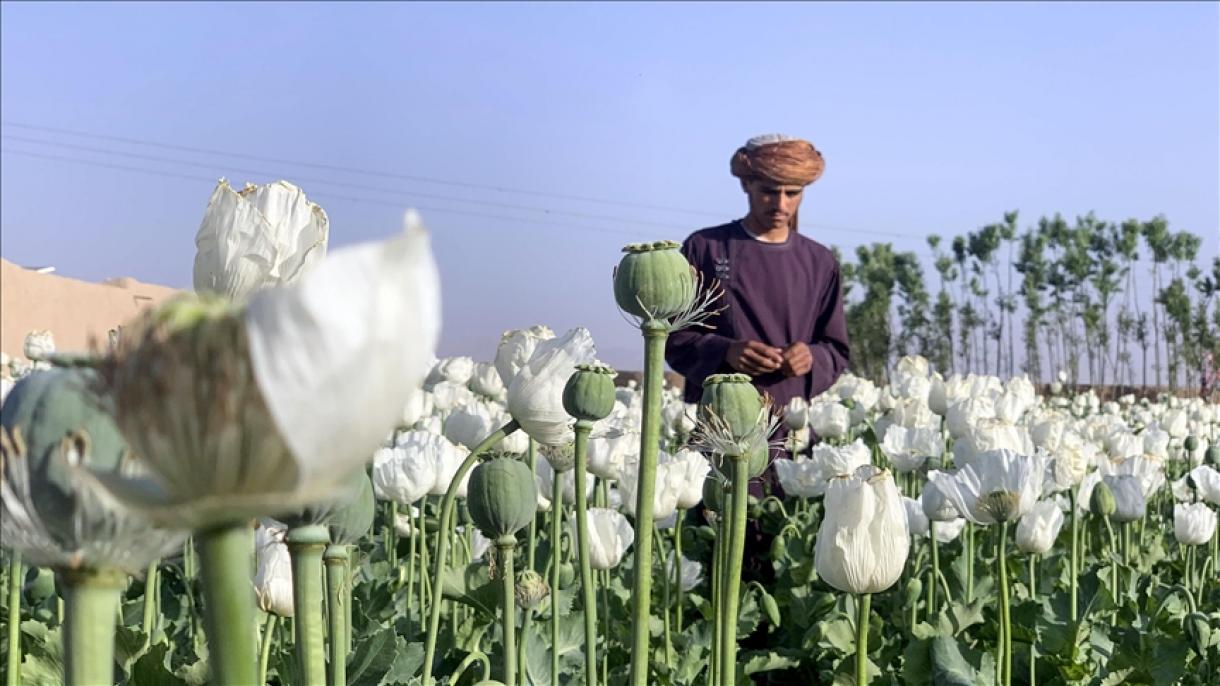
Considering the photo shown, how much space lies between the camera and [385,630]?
152cm

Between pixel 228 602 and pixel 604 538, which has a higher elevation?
pixel 228 602

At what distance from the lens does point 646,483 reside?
1083mm

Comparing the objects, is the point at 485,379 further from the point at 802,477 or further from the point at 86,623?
the point at 86,623

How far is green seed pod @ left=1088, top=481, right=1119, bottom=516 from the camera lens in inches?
126

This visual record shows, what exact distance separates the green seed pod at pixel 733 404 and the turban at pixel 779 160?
3.23 metres

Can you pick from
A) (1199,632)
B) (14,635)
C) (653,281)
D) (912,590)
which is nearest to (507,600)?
(653,281)

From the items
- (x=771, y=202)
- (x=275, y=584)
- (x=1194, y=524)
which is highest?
(x=771, y=202)

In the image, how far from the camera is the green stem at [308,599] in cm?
79

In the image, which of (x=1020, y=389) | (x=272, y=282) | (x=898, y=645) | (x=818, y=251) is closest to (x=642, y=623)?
(x=272, y=282)

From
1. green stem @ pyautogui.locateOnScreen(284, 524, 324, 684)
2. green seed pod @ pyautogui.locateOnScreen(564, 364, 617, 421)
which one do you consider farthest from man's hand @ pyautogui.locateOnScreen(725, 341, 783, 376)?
green stem @ pyautogui.locateOnScreen(284, 524, 324, 684)

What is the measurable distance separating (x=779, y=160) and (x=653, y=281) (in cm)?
343

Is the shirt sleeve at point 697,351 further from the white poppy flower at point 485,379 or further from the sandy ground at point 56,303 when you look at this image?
the sandy ground at point 56,303

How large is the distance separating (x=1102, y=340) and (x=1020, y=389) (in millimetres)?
19255

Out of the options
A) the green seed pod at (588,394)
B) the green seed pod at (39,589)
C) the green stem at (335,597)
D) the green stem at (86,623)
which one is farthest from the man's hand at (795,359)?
the green stem at (86,623)
